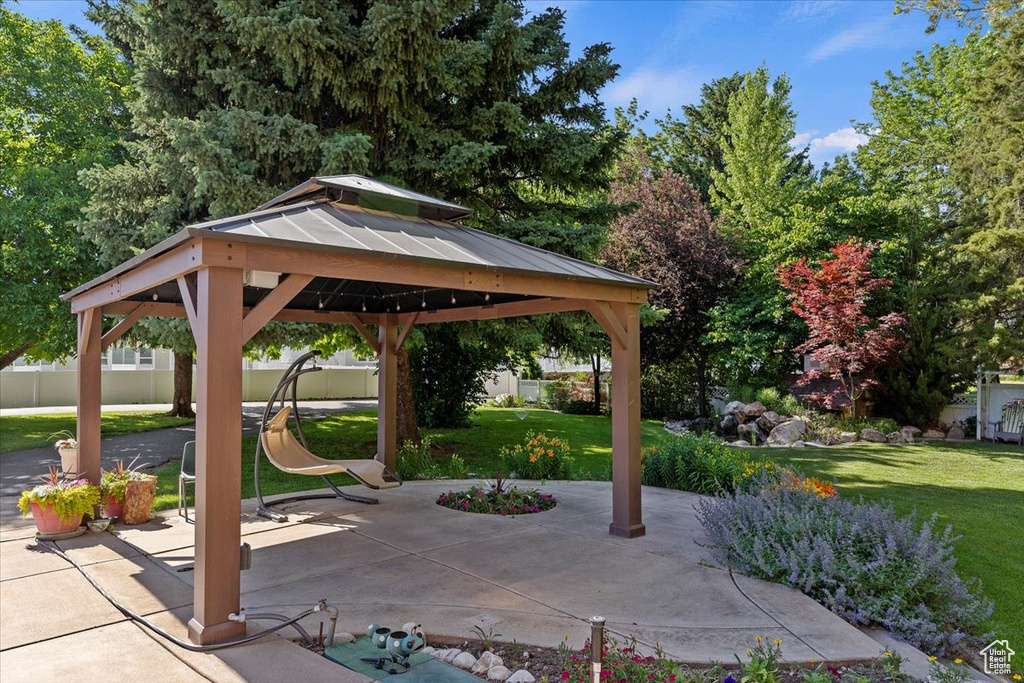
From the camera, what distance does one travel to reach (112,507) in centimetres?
592

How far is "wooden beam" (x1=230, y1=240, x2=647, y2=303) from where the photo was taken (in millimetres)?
3564

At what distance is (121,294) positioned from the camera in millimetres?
4852

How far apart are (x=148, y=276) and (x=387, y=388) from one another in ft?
12.8

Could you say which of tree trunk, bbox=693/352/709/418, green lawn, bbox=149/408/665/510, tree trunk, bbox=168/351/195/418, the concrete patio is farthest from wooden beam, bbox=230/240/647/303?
tree trunk, bbox=168/351/195/418

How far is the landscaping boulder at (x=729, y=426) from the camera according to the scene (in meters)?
13.5

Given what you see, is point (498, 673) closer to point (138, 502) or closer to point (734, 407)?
point (138, 502)

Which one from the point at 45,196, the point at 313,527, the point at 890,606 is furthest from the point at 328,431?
the point at 890,606

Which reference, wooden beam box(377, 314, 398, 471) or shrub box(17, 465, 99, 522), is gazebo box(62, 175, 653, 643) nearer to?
wooden beam box(377, 314, 398, 471)

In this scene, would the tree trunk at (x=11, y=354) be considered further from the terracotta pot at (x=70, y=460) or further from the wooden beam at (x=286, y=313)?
the wooden beam at (x=286, y=313)

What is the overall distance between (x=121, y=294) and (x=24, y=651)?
8.43 ft

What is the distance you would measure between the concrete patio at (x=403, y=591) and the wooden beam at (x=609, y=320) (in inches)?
67.3

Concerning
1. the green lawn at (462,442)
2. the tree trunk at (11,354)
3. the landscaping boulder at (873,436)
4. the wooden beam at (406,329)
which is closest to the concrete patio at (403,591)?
the green lawn at (462,442)

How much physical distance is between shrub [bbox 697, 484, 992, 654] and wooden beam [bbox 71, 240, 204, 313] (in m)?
4.03

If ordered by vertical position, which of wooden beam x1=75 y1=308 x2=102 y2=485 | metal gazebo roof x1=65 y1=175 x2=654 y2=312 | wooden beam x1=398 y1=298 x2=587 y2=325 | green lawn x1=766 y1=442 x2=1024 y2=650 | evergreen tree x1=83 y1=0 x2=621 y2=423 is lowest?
green lawn x1=766 y1=442 x2=1024 y2=650
